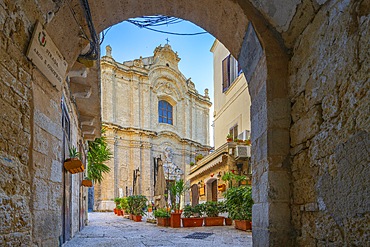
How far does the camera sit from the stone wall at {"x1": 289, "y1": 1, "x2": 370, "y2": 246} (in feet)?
5.64

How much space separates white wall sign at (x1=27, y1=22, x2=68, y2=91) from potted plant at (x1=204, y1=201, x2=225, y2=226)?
23.2ft

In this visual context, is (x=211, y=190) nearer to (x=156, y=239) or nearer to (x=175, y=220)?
(x=175, y=220)

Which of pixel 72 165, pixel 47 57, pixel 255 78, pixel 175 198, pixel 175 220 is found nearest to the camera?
pixel 47 57

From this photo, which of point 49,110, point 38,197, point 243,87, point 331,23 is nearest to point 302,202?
point 331,23

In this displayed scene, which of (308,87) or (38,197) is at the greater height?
(308,87)

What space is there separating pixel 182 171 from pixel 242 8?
23335 millimetres

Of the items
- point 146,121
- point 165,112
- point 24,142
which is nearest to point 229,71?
point 24,142

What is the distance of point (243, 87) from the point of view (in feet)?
36.8

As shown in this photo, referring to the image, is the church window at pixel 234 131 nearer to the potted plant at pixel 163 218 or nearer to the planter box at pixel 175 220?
the potted plant at pixel 163 218

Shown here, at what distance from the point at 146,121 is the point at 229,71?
12.3 metres

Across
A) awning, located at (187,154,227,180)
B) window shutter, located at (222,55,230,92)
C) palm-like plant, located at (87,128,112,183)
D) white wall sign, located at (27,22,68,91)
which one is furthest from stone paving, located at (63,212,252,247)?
window shutter, located at (222,55,230,92)

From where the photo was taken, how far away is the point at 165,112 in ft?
85.9

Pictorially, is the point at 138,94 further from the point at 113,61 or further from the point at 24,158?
the point at 24,158

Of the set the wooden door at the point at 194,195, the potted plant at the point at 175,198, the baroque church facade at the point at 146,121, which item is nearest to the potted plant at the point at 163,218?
the potted plant at the point at 175,198
